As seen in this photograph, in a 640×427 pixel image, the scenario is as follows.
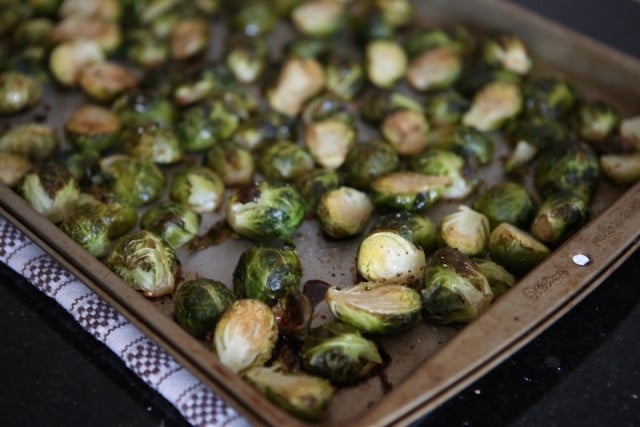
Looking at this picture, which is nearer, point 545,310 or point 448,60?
point 545,310

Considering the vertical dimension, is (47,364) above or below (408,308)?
below

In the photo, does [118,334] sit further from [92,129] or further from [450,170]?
[450,170]

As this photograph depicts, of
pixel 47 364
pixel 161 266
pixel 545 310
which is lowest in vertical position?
pixel 47 364

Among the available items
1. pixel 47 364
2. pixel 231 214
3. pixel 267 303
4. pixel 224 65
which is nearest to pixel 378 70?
pixel 224 65

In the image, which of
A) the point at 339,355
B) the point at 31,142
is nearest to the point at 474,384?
the point at 339,355

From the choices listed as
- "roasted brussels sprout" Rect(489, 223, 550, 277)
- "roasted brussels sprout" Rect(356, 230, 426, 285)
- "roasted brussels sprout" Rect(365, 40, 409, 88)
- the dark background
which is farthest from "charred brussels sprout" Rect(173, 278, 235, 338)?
"roasted brussels sprout" Rect(365, 40, 409, 88)

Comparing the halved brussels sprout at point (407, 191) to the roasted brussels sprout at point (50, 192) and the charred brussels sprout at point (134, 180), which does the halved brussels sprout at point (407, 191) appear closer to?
the charred brussels sprout at point (134, 180)

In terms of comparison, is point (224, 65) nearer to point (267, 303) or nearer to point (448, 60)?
point (448, 60)

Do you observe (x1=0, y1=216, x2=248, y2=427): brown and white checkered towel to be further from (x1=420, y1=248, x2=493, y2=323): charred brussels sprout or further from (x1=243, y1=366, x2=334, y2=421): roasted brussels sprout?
(x1=420, y1=248, x2=493, y2=323): charred brussels sprout
